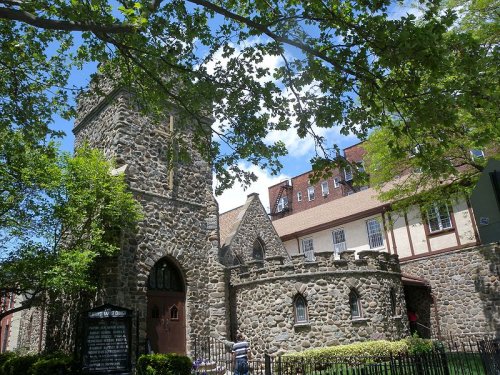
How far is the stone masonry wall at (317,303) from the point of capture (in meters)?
17.3

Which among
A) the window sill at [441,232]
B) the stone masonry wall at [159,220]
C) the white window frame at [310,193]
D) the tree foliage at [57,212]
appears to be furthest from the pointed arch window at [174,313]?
the white window frame at [310,193]

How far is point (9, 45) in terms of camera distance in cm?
912

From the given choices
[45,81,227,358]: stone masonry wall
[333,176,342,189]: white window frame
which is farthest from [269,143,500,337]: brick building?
[333,176,342,189]: white window frame

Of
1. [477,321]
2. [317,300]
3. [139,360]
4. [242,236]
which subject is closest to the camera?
[139,360]

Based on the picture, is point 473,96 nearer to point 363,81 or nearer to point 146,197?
point 363,81

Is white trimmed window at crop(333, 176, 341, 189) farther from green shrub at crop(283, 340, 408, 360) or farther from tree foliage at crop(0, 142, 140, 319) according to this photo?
tree foliage at crop(0, 142, 140, 319)

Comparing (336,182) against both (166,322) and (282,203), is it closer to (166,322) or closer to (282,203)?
(282,203)

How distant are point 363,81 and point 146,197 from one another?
10.4 metres

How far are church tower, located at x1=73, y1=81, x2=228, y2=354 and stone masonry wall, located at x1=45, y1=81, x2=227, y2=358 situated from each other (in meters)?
0.03

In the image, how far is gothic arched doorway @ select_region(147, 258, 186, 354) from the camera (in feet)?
50.6

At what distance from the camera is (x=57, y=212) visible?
1395 cm

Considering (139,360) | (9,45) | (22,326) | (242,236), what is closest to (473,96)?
(9,45)

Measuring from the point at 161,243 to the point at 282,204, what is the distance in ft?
102

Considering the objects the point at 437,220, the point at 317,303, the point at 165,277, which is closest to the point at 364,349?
the point at 317,303
